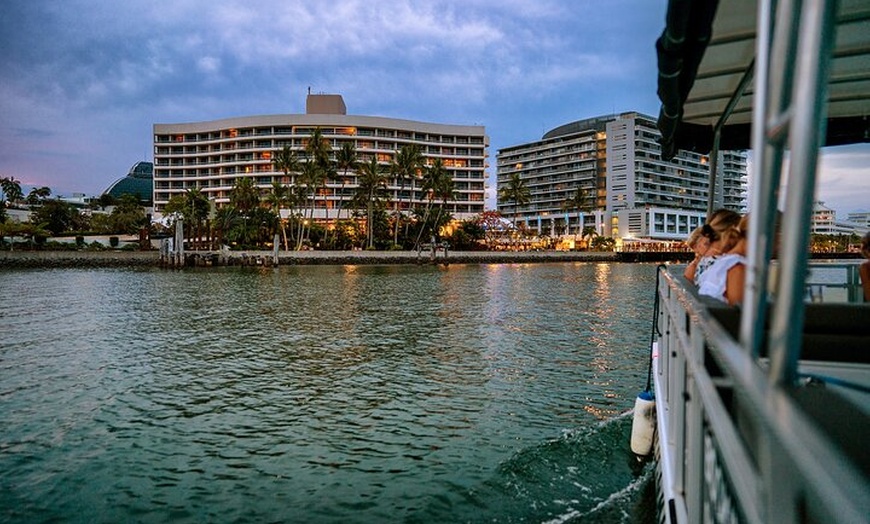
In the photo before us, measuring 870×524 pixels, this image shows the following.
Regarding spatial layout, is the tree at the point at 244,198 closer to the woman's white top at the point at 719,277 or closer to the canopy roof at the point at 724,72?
the canopy roof at the point at 724,72

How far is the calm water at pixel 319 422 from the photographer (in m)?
5.83

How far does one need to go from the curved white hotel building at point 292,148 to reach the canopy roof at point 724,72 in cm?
9772

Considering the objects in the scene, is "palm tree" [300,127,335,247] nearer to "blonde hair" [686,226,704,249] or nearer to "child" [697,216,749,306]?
"blonde hair" [686,226,704,249]

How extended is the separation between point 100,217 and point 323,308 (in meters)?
99.1

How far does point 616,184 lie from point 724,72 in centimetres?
14690

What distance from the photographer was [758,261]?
4.81 ft

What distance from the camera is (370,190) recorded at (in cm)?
8800

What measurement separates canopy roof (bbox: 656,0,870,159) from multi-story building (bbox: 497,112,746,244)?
430 feet

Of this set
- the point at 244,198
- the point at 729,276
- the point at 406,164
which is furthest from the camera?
the point at 406,164

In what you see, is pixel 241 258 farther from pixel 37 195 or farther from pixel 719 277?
pixel 37 195

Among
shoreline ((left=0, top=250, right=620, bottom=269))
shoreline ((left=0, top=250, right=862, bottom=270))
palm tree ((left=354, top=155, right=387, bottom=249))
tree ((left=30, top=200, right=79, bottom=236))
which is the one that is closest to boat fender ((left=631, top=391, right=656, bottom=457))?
shoreline ((left=0, top=250, right=862, bottom=270))

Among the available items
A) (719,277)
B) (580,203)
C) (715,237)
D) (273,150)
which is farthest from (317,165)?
(719,277)

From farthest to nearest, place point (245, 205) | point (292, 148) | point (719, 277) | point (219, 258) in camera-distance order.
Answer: point (292, 148) < point (245, 205) < point (219, 258) < point (719, 277)

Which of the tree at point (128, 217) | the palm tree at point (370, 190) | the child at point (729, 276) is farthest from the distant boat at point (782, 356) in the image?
the tree at point (128, 217)
